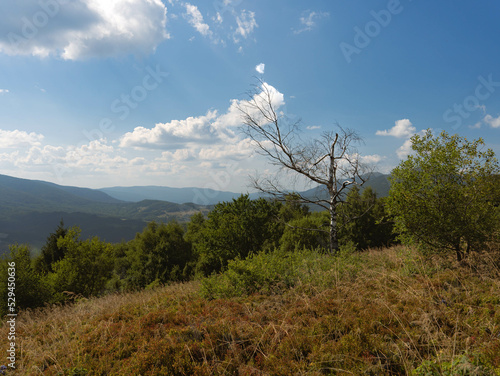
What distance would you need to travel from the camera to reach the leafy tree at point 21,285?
15344 millimetres

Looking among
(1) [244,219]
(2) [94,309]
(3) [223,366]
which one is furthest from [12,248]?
(3) [223,366]

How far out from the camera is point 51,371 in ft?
14.9

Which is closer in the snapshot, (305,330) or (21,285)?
(305,330)

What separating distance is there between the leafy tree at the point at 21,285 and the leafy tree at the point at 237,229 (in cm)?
1193

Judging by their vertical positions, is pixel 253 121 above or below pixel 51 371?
above

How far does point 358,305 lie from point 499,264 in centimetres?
494

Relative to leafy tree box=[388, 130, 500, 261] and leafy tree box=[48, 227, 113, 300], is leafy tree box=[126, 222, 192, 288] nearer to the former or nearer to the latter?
leafy tree box=[48, 227, 113, 300]

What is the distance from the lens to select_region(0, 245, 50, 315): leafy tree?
15.3 meters

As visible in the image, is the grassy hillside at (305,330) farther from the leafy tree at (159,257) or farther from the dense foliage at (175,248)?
the leafy tree at (159,257)

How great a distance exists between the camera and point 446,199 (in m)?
7.48

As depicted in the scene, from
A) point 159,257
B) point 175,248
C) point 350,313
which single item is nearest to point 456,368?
point 350,313

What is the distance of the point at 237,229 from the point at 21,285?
15.5 m

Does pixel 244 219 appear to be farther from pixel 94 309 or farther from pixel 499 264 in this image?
pixel 499 264

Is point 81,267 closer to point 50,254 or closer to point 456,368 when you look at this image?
point 50,254
